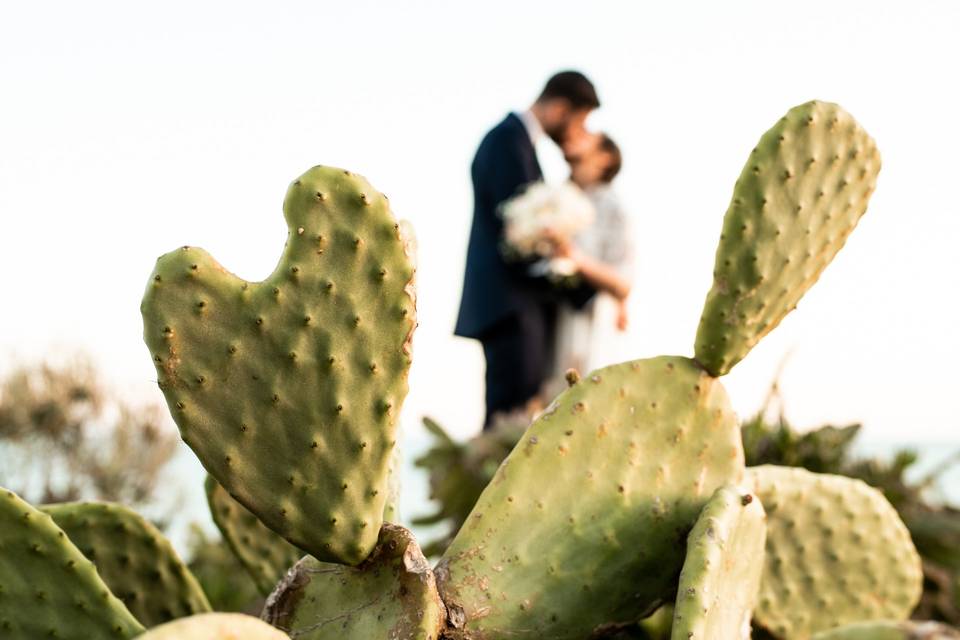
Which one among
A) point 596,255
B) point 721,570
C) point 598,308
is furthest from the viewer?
point 598,308

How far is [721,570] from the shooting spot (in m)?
1.36

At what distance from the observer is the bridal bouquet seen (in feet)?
15.1

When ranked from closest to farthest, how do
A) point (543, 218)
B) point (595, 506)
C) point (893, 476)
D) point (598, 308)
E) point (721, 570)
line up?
1. point (721, 570)
2. point (595, 506)
3. point (893, 476)
4. point (543, 218)
5. point (598, 308)

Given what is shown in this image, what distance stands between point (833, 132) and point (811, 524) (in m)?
0.67

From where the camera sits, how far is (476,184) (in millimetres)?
4875

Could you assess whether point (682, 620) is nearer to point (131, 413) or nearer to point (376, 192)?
point (376, 192)

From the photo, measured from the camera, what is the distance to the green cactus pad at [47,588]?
1373 mm

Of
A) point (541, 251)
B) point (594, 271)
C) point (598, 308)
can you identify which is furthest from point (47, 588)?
point (598, 308)

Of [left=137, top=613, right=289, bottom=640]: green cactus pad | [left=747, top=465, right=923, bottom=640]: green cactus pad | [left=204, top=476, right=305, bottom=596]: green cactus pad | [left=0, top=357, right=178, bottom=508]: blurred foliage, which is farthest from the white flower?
[left=0, top=357, right=178, bottom=508]: blurred foliage

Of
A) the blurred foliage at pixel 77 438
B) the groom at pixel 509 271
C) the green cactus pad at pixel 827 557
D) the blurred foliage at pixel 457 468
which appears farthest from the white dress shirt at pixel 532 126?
the blurred foliage at pixel 77 438

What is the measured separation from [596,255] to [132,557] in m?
3.65

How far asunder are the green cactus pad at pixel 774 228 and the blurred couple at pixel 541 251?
2871 mm

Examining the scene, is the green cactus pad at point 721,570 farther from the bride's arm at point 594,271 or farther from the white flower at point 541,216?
the bride's arm at point 594,271

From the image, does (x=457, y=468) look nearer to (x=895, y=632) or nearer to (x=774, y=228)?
(x=774, y=228)
